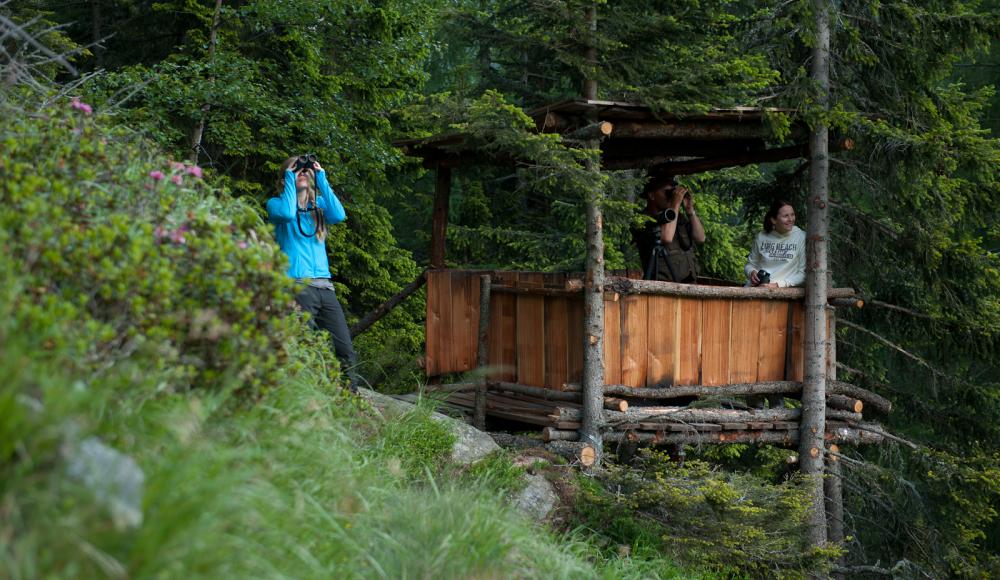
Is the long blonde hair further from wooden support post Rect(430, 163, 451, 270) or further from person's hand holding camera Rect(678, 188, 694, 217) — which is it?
person's hand holding camera Rect(678, 188, 694, 217)

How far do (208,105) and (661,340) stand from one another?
7048mm

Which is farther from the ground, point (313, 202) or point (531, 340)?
point (313, 202)

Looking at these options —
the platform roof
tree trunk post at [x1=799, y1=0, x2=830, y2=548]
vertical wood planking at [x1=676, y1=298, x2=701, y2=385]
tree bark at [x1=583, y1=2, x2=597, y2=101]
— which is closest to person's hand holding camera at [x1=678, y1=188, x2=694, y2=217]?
the platform roof

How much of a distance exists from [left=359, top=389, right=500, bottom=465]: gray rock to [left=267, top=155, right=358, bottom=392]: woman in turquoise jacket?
0.32 m

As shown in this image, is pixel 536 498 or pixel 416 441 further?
pixel 536 498

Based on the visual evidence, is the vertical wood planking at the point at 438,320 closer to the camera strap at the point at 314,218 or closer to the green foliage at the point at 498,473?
the green foliage at the point at 498,473

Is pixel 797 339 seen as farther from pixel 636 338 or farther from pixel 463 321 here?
pixel 463 321

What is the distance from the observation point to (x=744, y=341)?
916 cm

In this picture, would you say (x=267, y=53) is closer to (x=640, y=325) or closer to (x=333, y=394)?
(x=640, y=325)

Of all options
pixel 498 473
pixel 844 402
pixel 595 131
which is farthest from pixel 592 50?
pixel 844 402

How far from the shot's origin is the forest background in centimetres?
420

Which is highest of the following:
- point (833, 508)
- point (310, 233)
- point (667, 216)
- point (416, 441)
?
point (667, 216)

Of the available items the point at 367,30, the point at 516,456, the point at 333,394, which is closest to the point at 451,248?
the point at 367,30

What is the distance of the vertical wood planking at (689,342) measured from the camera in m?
8.58
